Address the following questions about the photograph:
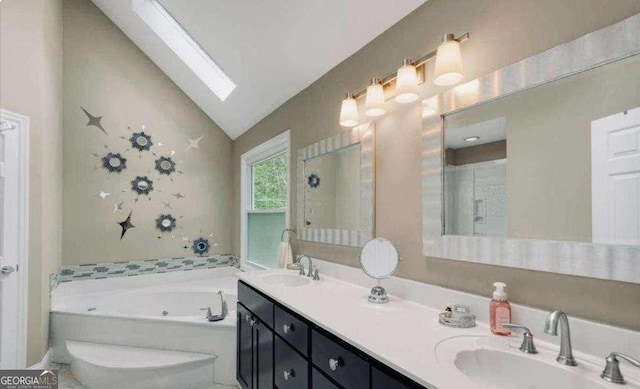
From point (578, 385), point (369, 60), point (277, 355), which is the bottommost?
point (277, 355)

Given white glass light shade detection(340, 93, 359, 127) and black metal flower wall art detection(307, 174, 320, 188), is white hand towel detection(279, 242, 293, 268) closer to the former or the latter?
black metal flower wall art detection(307, 174, 320, 188)

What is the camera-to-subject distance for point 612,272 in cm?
92

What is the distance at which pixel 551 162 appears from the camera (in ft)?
3.56

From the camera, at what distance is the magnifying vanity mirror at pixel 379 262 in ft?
5.20

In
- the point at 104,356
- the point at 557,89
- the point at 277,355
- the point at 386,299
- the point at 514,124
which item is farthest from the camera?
the point at 104,356

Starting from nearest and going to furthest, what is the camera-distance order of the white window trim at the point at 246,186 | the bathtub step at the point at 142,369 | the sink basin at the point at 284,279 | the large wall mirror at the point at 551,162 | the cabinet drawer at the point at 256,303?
the large wall mirror at the point at 551,162 → the cabinet drawer at the point at 256,303 → the sink basin at the point at 284,279 → the bathtub step at the point at 142,369 → the white window trim at the point at 246,186

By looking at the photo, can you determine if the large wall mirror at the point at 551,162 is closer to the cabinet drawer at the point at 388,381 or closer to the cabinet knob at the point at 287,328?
the cabinet drawer at the point at 388,381

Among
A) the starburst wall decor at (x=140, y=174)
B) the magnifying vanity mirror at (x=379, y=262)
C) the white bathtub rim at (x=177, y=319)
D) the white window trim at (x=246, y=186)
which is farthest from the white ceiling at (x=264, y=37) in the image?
the white bathtub rim at (x=177, y=319)

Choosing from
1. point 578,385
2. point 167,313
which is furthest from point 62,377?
point 578,385

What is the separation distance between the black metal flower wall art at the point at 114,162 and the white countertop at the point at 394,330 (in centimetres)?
266

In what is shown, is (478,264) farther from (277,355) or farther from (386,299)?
(277,355)

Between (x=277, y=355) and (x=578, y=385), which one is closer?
(x=578, y=385)

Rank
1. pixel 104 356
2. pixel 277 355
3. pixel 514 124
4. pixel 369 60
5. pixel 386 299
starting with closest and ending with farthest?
pixel 514 124, pixel 386 299, pixel 277 355, pixel 369 60, pixel 104 356

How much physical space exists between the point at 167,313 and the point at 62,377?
3.20ft
